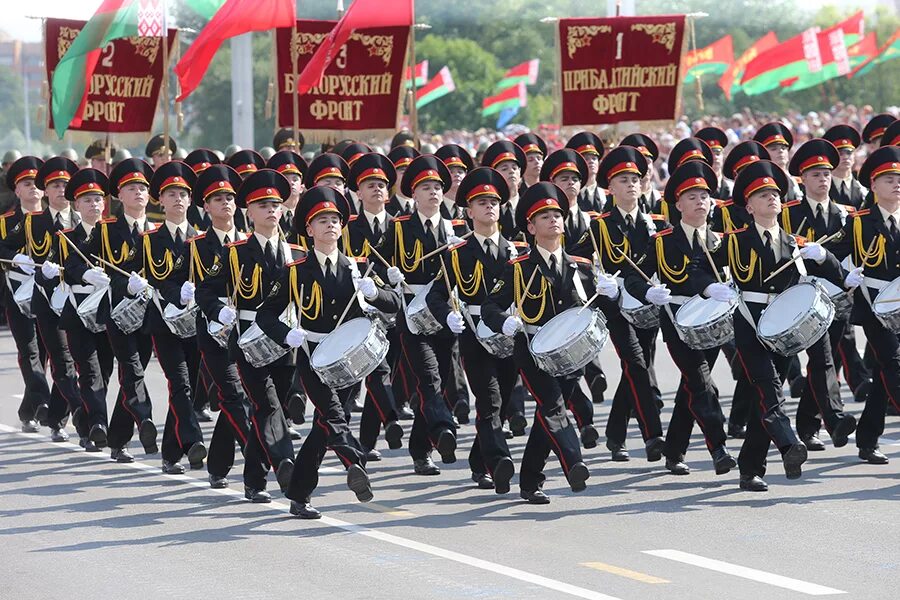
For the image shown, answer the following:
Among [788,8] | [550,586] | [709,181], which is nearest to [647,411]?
[709,181]

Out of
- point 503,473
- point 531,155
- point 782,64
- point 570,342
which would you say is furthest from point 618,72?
point 782,64

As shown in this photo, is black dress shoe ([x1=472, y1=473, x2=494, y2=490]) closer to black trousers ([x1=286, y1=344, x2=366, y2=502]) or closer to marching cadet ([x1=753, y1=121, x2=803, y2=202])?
black trousers ([x1=286, y1=344, x2=366, y2=502])

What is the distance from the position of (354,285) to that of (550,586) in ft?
8.45

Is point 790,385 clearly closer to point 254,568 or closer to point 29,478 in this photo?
point 29,478

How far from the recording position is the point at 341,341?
10.1 metres

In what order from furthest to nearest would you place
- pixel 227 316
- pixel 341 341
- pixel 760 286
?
pixel 760 286 < pixel 227 316 < pixel 341 341

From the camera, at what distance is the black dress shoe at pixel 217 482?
11.5 metres

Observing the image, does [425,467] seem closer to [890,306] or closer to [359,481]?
[359,481]

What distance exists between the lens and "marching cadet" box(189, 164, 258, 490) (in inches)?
439

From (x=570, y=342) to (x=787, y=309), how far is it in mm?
1295

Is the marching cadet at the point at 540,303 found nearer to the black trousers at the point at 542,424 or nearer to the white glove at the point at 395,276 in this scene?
the black trousers at the point at 542,424

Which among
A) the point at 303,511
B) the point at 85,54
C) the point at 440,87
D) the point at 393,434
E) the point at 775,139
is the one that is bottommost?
the point at 303,511

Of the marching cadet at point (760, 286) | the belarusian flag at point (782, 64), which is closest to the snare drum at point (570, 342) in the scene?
the marching cadet at point (760, 286)

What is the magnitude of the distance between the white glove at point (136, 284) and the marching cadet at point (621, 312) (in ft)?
9.30
